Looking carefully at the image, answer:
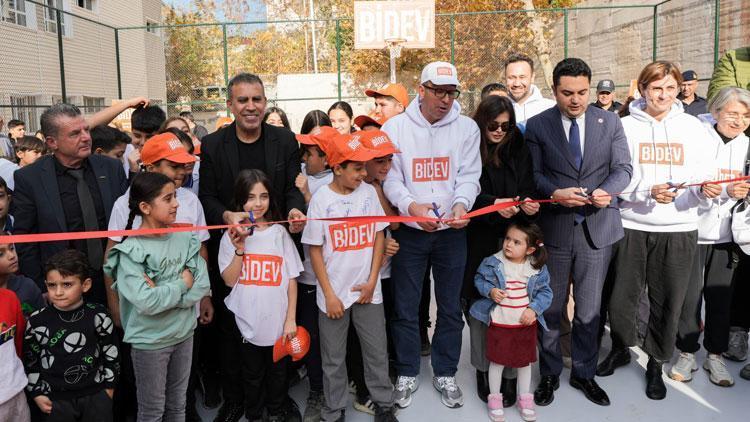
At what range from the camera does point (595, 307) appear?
3.75m

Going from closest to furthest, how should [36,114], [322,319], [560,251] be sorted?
[322,319], [560,251], [36,114]

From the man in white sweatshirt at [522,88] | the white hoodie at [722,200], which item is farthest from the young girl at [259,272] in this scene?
the white hoodie at [722,200]

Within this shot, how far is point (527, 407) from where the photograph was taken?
354cm

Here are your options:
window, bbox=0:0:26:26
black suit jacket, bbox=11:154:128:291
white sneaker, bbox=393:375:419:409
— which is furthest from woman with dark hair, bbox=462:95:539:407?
window, bbox=0:0:26:26

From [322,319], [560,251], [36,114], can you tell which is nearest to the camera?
[322,319]

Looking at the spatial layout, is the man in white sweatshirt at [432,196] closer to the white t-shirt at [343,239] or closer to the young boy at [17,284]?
the white t-shirt at [343,239]

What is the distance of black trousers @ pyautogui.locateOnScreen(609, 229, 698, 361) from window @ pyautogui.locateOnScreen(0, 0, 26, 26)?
1309cm

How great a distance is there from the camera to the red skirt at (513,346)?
11.5ft

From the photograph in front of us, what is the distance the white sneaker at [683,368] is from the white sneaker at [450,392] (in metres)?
1.52

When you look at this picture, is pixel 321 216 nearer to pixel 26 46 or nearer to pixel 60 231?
pixel 60 231

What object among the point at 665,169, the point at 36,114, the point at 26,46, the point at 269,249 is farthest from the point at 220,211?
the point at 26,46

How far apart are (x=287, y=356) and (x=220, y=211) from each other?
969 mm

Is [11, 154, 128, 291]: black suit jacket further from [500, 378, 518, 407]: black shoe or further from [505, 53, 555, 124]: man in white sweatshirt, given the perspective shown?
[505, 53, 555, 124]: man in white sweatshirt

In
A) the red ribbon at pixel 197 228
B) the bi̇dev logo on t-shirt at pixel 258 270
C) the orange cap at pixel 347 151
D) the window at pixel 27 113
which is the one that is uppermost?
the window at pixel 27 113
